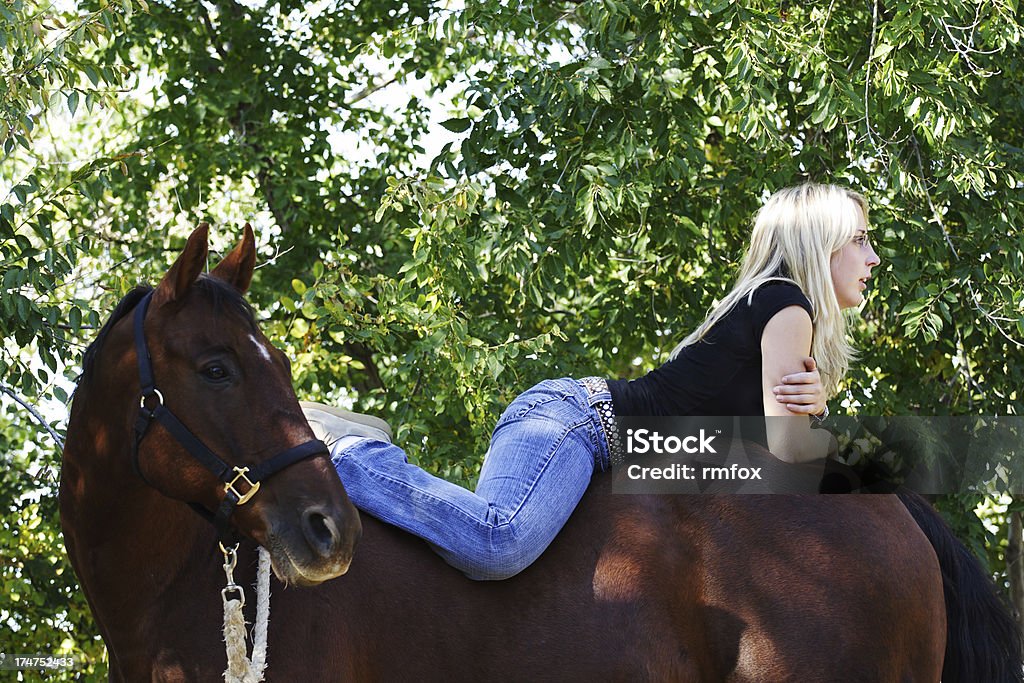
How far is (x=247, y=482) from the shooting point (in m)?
2.39

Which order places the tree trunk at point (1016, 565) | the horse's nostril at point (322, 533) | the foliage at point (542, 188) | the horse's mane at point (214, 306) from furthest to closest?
the tree trunk at point (1016, 565) → the foliage at point (542, 188) → the horse's mane at point (214, 306) → the horse's nostril at point (322, 533)

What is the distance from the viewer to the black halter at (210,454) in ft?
7.84

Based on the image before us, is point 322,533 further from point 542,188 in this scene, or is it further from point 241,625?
point 542,188

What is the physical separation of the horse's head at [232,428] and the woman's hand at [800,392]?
1.17 m

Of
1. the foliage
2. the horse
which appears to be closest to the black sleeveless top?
the horse

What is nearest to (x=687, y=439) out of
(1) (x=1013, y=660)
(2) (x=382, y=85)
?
(1) (x=1013, y=660)

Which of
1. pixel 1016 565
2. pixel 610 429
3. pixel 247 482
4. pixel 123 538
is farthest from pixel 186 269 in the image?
pixel 1016 565

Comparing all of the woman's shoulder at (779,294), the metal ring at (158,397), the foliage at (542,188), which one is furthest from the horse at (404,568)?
the foliage at (542,188)

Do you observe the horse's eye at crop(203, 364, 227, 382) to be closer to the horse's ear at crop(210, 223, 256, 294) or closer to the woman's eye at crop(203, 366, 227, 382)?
the woman's eye at crop(203, 366, 227, 382)

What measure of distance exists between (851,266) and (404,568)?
59.4 inches

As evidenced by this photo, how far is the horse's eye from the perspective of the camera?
8.09 ft

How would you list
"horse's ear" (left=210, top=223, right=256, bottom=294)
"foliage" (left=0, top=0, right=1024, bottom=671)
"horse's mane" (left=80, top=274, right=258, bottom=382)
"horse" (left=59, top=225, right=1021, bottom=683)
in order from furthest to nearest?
"foliage" (left=0, top=0, right=1024, bottom=671)
"horse's ear" (left=210, top=223, right=256, bottom=294)
"horse's mane" (left=80, top=274, right=258, bottom=382)
"horse" (left=59, top=225, right=1021, bottom=683)

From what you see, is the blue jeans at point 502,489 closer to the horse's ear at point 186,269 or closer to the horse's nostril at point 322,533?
the horse's nostril at point 322,533

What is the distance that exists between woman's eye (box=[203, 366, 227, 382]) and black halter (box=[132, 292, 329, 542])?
112 millimetres
